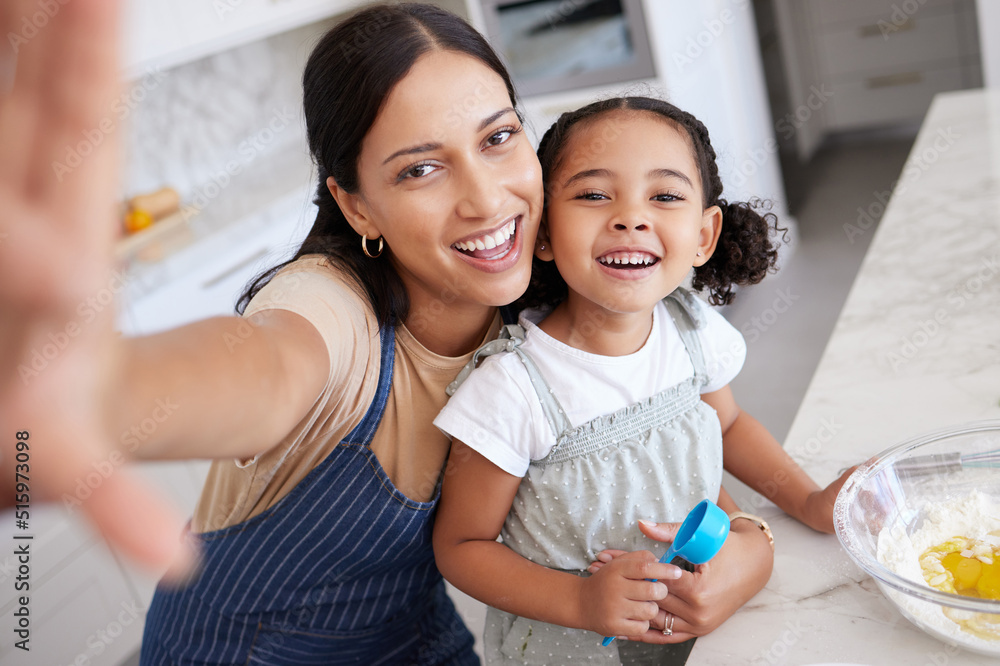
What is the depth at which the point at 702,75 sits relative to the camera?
11.1 ft

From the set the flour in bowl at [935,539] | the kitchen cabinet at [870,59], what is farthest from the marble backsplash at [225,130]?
the kitchen cabinet at [870,59]

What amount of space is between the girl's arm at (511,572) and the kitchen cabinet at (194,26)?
1827 mm

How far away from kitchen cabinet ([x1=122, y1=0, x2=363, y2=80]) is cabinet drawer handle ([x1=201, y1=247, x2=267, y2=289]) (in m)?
0.63

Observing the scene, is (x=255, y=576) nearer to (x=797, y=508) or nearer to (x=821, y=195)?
(x=797, y=508)

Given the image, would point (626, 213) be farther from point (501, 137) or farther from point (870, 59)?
point (870, 59)

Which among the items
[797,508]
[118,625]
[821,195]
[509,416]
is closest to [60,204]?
[509,416]

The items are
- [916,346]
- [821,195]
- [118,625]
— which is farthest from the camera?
[821,195]

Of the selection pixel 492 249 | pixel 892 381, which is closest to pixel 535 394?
pixel 492 249

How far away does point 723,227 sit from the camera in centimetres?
107

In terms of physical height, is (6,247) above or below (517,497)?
above

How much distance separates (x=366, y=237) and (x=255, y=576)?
A: 1.48 feet

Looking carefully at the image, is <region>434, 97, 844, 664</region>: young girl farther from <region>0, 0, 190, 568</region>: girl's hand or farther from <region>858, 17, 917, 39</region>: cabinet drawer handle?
<region>858, 17, 917, 39</region>: cabinet drawer handle

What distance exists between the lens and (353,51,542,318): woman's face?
2.81 ft

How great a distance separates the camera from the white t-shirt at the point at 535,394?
850mm
